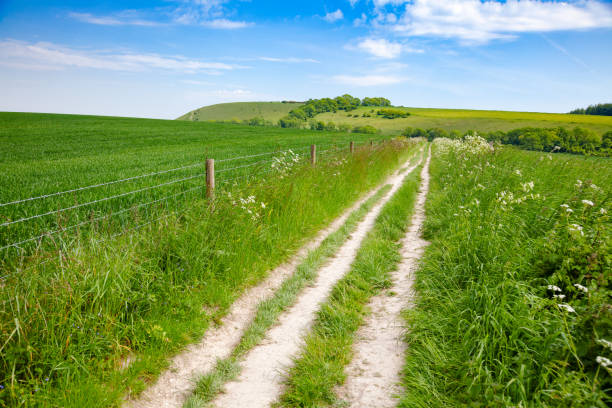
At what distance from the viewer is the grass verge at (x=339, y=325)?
2898 mm

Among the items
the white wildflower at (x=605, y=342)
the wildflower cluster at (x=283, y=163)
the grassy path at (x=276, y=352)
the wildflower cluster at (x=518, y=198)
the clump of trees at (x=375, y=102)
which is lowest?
the grassy path at (x=276, y=352)

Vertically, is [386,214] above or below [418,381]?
above

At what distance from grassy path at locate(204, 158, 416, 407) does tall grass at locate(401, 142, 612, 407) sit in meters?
1.13

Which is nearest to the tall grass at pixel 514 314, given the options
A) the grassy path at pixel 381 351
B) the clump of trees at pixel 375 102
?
the grassy path at pixel 381 351

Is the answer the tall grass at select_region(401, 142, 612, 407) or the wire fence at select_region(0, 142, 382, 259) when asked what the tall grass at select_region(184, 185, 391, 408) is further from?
the wire fence at select_region(0, 142, 382, 259)

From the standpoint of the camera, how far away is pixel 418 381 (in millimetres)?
2916

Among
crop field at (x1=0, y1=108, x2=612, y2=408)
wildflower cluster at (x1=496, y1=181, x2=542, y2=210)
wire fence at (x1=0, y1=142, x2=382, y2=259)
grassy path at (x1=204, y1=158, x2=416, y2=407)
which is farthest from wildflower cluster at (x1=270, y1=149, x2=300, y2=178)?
wildflower cluster at (x1=496, y1=181, x2=542, y2=210)

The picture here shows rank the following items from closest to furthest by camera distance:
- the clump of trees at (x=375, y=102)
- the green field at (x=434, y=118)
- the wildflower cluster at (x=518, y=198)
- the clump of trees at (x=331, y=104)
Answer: the wildflower cluster at (x=518, y=198) → the green field at (x=434, y=118) → the clump of trees at (x=331, y=104) → the clump of trees at (x=375, y=102)

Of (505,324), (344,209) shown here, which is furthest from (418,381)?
(344,209)

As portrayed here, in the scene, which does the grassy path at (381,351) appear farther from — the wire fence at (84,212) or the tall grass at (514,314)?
the wire fence at (84,212)

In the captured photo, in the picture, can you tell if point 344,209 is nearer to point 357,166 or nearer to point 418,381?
point 357,166

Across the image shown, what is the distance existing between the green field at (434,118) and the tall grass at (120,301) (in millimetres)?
53649

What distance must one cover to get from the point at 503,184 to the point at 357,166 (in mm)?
5264

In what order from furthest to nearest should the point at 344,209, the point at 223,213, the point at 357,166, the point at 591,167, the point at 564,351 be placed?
1. the point at 357,166
2. the point at 344,209
3. the point at 591,167
4. the point at 223,213
5. the point at 564,351
